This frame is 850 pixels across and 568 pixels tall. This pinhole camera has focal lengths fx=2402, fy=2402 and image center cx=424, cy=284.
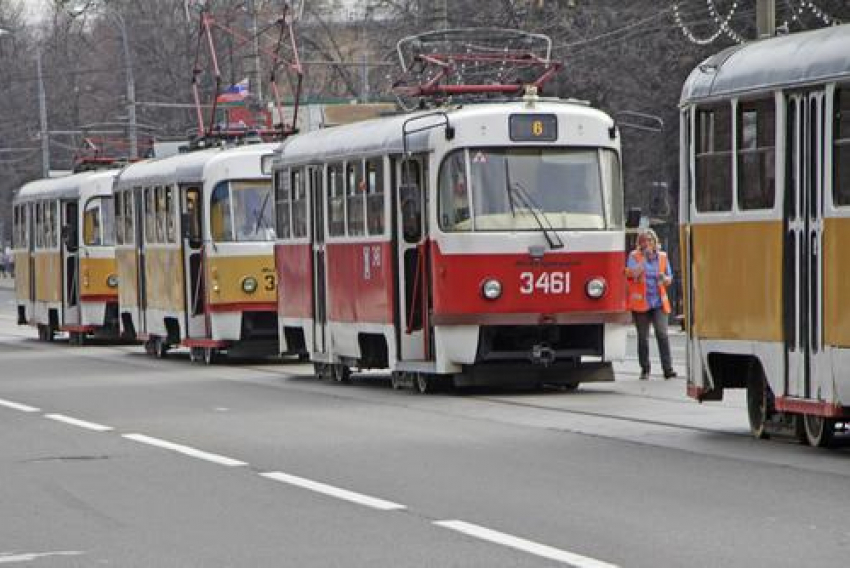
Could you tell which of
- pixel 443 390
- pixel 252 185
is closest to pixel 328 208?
pixel 443 390

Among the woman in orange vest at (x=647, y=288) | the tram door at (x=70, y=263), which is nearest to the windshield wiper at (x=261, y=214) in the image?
the woman in orange vest at (x=647, y=288)

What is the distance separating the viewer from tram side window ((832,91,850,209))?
15.3 meters

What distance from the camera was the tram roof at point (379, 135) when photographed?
23.5 m

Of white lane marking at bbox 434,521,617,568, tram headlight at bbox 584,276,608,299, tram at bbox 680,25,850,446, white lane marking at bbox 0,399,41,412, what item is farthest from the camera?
tram headlight at bbox 584,276,608,299

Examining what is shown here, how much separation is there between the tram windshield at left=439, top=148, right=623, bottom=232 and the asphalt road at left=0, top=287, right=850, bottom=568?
5.60 ft

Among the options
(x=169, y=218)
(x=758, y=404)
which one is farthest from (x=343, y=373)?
(x=758, y=404)

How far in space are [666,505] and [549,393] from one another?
10.9 metres

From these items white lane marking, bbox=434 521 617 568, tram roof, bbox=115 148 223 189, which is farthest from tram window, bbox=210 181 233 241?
white lane marking, bbox=434 521 617 568

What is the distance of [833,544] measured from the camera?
1102 centimetres

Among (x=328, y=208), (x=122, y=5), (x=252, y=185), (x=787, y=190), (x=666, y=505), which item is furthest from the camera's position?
(x=122, y=5)

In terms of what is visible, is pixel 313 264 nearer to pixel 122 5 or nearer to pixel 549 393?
pixel 549 393

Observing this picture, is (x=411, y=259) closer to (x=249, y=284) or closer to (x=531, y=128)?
(x=531, y=128)

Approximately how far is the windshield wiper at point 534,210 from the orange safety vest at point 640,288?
9.24 ft

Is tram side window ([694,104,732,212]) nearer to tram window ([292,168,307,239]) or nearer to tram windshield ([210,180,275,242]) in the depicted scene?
tram window ([292,168,307,239])
